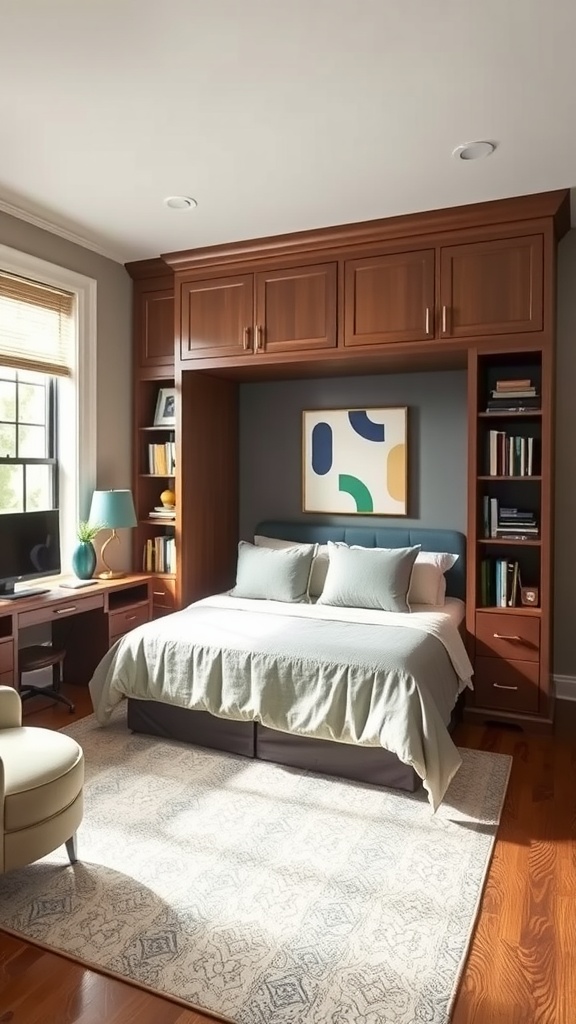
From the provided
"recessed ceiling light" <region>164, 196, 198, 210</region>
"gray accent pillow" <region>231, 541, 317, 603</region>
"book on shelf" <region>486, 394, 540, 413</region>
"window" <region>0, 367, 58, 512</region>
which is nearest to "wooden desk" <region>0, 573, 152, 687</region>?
"window" <region>0, 367, 58, 512</region>

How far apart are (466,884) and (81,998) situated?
1.23 metres

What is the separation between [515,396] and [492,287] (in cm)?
59

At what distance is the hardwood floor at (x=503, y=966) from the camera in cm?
172

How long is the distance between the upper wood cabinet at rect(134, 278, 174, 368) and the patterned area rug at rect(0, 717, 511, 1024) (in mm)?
2687

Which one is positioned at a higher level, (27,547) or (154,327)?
(154,327)

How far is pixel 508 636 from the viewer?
366 cm

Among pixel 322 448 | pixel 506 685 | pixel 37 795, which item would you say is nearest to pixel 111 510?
pixel 322 448

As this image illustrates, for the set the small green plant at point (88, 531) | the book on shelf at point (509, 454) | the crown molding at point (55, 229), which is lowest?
the small green plant at point (88, 531)

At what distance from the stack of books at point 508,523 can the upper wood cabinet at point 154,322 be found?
2.29 m

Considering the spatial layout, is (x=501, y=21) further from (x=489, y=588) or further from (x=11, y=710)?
(x=11, y=710)

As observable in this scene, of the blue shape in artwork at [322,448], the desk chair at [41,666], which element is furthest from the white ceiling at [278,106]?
the desk chair at [41,666]

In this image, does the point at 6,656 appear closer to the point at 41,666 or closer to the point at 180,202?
the point at 41,666

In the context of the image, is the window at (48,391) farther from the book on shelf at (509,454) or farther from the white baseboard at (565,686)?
the white baseboard at (565,686)

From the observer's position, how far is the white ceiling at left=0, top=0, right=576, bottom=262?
2.12m
